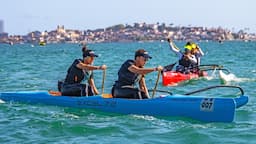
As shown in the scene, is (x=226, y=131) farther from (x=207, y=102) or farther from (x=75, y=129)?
(x=75, y=129)

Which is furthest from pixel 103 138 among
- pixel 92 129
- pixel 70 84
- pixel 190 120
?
pixel 70 84

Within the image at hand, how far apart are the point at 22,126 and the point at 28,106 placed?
278cm

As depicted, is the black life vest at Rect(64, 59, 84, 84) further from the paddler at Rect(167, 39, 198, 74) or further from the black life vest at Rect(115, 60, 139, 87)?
the paddler at Rect(167, 39, 198, 74)

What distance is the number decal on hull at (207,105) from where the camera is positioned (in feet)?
35.9

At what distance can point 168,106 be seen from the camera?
Answer: 1144 centimetres

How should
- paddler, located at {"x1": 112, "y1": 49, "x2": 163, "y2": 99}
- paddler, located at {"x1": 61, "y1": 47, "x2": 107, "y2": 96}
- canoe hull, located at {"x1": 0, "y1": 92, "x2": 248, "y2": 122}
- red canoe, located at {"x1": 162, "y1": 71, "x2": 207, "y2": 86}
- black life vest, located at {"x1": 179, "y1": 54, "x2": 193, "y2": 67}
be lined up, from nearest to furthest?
canoe hull, located at {"x1": 0, "y1": 92, "x2": 248, "y2": 122}, paddler, located at {"x1": 112, "y1": 49, "x2": 163, "y2": 99}, paddler, located at {"x1": 61, "y1": 47, "x2": 107, "y2": 96}, red canoe, located at {"x1": 162, "y1": 71, "x2": 207, "y2": 86}, black life vest, located at {"x1": 179, "y1": 54, "x2": 193, "y2": 67}

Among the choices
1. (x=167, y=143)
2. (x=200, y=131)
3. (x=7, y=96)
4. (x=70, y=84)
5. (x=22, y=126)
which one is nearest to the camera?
(x=167, y=143)

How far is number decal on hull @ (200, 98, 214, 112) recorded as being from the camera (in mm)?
10930

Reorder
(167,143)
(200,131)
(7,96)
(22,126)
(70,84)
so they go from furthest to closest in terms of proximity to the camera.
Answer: (7,96), (70,84), (22,126), (200,131), (167,143)

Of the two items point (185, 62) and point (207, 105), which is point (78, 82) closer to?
point (207, 105)

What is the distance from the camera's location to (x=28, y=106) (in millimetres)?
13453

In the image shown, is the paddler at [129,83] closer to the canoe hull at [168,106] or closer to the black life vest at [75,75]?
the canoe hull at [168,106]

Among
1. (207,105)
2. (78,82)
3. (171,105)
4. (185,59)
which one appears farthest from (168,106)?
(185,59)

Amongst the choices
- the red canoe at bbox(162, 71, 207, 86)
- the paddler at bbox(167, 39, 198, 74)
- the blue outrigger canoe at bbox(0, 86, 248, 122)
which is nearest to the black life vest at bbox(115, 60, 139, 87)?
the blue outrigger canoe at bbox(0, 86, 248, 122)
